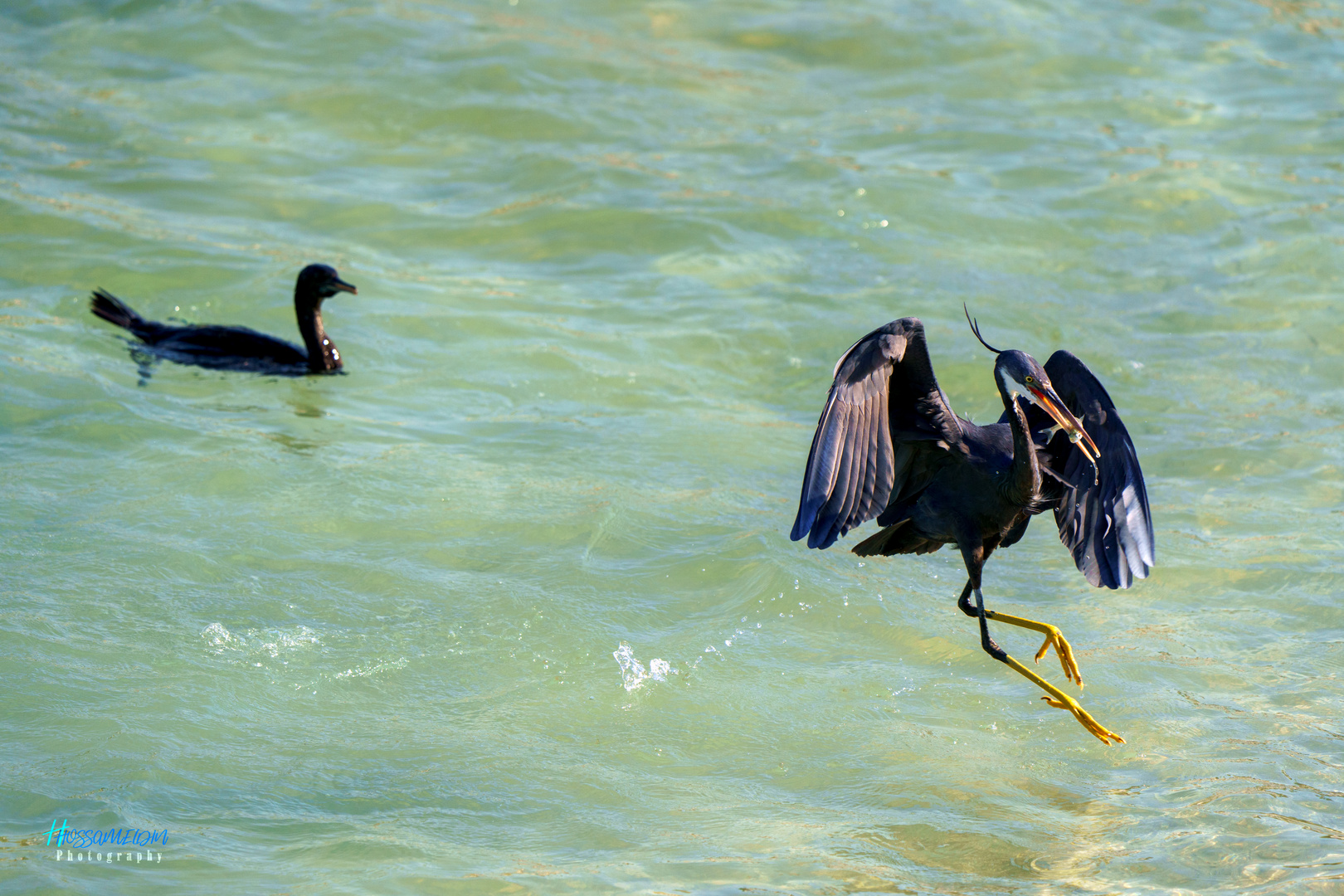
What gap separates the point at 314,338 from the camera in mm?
7719

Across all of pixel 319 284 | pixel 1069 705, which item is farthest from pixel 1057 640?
pixel 319 284

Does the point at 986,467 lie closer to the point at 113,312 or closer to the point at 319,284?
the point at 319,284

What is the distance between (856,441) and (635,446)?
9.76 ft

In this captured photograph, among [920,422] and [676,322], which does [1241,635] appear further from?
[676,322]

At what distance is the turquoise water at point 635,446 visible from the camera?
4352 mm

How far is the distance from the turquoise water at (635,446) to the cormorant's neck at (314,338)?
0.79 feet

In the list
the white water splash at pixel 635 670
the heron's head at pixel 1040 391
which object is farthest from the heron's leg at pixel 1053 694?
the white water splash at pixel 635 670

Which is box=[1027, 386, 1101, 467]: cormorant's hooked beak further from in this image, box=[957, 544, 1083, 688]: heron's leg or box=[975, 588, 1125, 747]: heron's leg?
box=[975, 588, 1125, 747]: heron's leg

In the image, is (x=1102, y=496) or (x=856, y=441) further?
(x=1102, y=496)

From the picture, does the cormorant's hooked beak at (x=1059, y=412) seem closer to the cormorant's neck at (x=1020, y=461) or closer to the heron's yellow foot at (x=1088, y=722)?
the cormorant's neck at (x=1020, y=461)

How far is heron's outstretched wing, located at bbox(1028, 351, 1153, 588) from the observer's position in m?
4.71

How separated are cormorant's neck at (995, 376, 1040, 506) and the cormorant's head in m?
4.35

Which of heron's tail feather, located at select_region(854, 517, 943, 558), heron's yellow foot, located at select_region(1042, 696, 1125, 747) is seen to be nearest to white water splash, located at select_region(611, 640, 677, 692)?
heron's tail feather, located at select_region(854, 517, 943, 558)

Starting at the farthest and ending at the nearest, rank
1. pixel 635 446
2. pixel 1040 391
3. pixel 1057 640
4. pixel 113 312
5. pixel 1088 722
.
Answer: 1. pixel 113 312
2. pixel 635 446
3. pixel 1057 640
4. pixel 1088 722
5. pixel 1040 391
